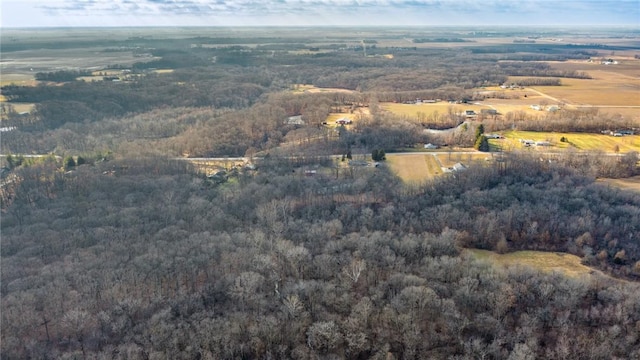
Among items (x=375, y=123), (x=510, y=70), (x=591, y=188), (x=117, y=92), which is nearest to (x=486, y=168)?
(x=591, y=188)

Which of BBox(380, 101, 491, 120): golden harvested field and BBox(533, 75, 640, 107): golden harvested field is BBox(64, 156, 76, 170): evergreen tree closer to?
BBox(380, 101, 491, 120): golden harvested field

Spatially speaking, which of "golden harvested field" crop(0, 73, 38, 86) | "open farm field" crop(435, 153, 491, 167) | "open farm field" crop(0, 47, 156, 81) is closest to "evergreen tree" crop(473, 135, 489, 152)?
"open farm field" crop(435, 153, 491, 167)

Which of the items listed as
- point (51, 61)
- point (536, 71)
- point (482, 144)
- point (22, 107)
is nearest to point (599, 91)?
point (536, 71)

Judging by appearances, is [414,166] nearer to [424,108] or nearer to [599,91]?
[424,108]

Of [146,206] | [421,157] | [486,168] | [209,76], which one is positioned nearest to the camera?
[146,206]

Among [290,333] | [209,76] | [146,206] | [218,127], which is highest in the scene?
[209,76]

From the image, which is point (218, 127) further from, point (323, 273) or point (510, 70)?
point (510, 70)
